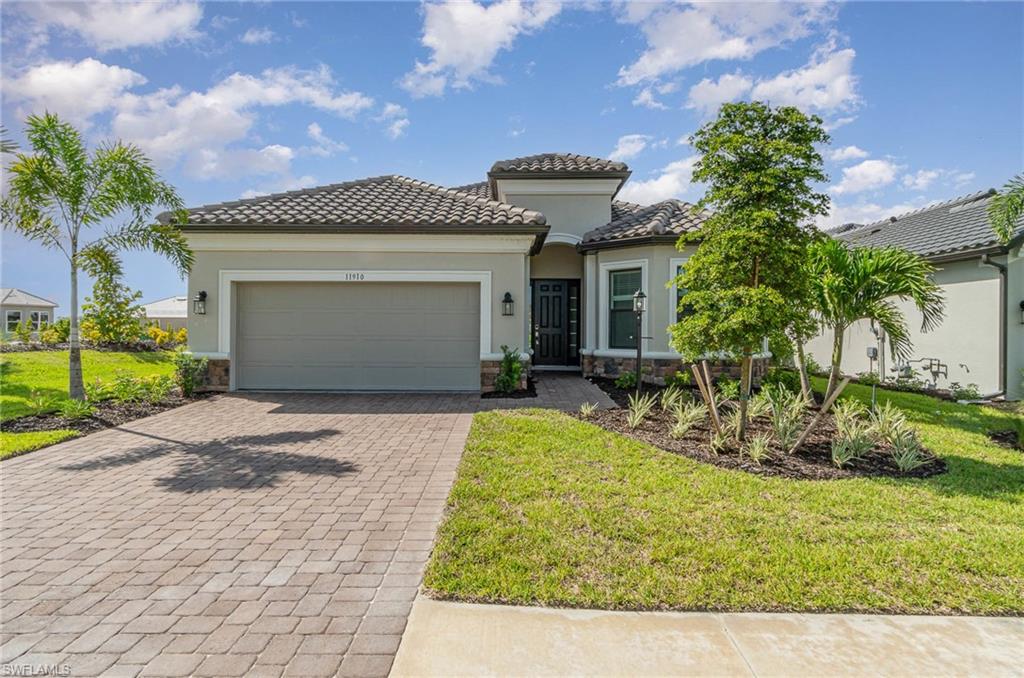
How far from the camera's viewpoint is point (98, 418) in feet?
26.1

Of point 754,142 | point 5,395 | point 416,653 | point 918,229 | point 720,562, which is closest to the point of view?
point 416,653

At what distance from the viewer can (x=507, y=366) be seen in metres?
10.3

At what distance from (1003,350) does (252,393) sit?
16.8 m

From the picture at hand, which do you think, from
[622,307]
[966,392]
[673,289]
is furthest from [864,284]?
[966,392]

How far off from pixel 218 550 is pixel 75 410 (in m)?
6.52

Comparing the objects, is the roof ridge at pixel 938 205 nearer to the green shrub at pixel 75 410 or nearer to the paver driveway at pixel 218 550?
the paver driveway at pixel 218 550

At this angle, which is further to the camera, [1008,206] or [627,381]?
[627,381]

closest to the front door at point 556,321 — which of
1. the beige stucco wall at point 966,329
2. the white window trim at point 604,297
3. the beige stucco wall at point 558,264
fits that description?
the beige stucco wall at point 558,264

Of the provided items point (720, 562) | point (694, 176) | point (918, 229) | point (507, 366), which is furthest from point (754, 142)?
point (918, 229)

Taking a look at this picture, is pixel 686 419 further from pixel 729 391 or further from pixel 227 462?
pixel 227 462

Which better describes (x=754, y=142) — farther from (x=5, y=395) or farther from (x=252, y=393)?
(x=5, y=395)

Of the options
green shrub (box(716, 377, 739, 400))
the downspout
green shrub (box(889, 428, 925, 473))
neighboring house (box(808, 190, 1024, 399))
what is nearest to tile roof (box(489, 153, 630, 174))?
neighboring house (box(808, 190, 1024, 399))

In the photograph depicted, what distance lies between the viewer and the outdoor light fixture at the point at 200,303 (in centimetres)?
1030

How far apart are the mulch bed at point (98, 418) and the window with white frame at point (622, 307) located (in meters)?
9.75
